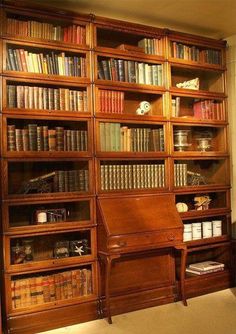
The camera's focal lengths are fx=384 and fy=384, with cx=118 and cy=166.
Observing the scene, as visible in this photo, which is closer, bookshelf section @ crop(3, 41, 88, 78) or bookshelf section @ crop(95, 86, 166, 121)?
bookshelf section @ crop(3, 41, 88, 78)

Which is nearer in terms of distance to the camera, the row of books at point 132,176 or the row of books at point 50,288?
the row of books at point 50,288

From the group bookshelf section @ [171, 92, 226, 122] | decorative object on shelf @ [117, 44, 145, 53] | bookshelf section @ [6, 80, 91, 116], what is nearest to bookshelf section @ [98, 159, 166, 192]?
bookshelf section @ [6, 80, 91, 116]

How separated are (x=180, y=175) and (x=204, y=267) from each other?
1012 mm

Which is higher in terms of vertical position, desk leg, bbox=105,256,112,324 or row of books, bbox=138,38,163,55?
row of books, bbox=138,38,163,55

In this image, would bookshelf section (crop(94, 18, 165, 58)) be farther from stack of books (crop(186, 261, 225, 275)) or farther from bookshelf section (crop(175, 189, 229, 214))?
stack of books (crop(186, 261, 225, 275))

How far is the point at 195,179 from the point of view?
4.14 metres

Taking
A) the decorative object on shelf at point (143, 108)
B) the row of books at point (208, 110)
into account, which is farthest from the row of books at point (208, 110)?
the decorative object on shelf at point (143, 108)

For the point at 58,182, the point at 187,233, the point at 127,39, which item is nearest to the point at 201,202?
the point at 187,233

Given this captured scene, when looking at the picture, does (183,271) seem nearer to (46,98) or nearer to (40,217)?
(40,217)

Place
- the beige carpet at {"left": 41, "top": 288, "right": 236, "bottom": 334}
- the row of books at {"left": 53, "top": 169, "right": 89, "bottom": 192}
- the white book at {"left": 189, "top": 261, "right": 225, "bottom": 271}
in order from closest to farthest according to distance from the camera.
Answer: the beige carpet at {"left": 41, "top": 288, "right": 236, "bottom": 334}
the row of books at {"left": 53, "top": 169, "right": 89, "bottom": 192}
the white book at {"left": 189, "top": 261, "right": 225, "bottom": 271}

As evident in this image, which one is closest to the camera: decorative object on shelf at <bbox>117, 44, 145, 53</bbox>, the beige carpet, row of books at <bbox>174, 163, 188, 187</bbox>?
the beige carpet

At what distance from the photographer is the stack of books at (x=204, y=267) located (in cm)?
403

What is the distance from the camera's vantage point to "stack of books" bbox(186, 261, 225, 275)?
4.03m

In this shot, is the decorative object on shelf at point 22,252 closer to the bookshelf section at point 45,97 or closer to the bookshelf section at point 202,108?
the bookshelf section at point 45,97
